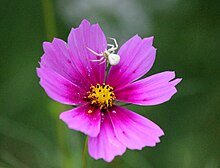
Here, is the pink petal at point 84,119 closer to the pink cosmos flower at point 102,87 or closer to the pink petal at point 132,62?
the pink cosmos flower at point 102,87

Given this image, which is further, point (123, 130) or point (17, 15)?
point (17, 15)

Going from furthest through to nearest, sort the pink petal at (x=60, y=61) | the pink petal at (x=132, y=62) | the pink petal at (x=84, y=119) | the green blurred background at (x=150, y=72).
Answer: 1. the green blurred background at (x=150, y=72)
2. the pink petal at (x=132, y=62)
3. the pink petal at (x=60, y=61)
4. the pink petal at (x=84, y=119)

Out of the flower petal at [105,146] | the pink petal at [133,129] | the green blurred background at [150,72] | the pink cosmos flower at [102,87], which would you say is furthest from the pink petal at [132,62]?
the green blurred background at [150,72]

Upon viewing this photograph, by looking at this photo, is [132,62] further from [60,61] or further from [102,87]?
[60,61]

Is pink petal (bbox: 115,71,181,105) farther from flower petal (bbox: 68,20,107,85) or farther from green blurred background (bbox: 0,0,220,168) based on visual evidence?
green blurred background (bbox: 0,0,220,168)

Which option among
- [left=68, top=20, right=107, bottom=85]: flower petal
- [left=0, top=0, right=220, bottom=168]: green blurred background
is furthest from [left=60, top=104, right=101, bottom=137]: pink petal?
[left=0, top=0, right=220, bottom=168]: green blurred background

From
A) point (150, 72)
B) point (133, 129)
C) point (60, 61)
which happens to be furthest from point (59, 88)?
point (150, 72)

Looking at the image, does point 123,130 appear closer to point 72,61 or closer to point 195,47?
point 72,61

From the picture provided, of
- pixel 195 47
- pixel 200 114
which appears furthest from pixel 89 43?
pixel 195 47
